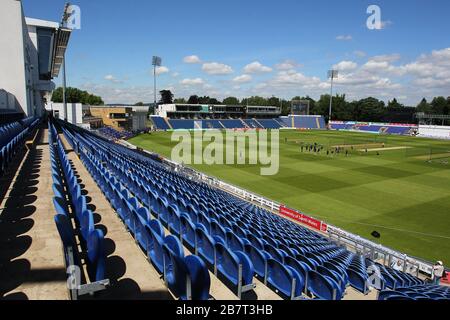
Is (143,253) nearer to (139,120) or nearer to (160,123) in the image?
(139,120)

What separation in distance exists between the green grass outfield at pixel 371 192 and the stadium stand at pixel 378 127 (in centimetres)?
4571

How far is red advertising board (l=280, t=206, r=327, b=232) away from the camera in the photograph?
15.8 metres

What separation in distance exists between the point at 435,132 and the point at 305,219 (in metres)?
74.0

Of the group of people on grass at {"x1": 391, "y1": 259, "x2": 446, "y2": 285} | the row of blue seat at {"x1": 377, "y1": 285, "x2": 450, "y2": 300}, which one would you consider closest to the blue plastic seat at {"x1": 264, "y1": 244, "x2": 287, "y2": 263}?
the row of blue seat at {"x1": 377, "y1": 285, "x2": 450, "y2": 300}

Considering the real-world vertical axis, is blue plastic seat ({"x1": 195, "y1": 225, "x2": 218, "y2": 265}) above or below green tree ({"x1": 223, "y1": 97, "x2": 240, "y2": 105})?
below

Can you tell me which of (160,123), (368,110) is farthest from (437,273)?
(368,110)

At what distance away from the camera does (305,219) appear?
664 inches

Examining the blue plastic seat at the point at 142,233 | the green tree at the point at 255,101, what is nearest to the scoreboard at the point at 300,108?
the green tree at the point at 255,101

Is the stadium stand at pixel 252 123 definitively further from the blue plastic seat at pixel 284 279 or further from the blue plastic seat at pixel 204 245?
the blue plastic seat at pixel 284 279

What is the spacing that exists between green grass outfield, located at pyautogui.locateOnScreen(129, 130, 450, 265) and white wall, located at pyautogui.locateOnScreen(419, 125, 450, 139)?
36050 millimetres

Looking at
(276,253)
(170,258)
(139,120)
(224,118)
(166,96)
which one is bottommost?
(276,253)

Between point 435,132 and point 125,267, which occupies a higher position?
point 435,132

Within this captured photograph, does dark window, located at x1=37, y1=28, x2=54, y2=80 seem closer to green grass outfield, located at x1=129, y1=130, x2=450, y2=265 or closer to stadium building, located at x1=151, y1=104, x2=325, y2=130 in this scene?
green grass outfield, located at x1=129, y1=130, x2=450, y2=265
